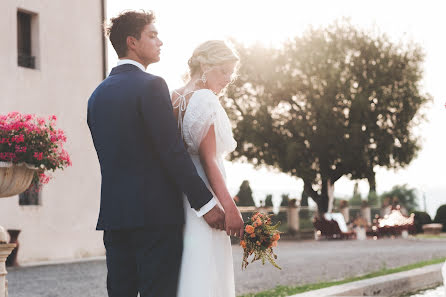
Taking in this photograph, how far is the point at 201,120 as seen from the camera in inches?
129

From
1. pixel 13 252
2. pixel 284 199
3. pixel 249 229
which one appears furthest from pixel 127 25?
pixel 284 199

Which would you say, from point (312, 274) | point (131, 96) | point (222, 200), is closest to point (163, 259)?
point (222, 200)

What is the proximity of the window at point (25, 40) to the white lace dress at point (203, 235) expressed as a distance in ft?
51.4

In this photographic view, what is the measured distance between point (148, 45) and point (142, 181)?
2.07 ft

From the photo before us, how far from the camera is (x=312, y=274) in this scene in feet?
39.0

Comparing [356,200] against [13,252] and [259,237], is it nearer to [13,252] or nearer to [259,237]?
[13,252]

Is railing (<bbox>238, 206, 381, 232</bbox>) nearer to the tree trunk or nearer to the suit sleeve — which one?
the tree trunk

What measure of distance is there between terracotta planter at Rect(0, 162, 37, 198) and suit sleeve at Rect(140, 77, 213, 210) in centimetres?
388

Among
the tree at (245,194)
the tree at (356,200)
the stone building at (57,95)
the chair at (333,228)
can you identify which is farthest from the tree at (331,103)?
the stone building at (57,95)

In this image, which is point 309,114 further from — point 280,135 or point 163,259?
point 163,259

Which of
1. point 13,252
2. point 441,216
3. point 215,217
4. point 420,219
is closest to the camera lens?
point 215,217

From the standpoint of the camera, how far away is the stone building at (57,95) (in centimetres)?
1733

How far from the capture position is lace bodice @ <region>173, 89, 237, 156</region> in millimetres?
3285

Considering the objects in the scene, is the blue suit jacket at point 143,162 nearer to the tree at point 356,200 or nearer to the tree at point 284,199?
the tree at point 284,199
